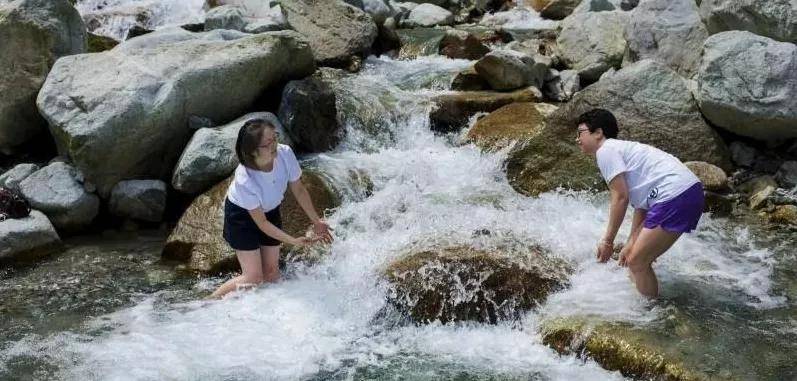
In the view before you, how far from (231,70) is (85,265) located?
317 cm

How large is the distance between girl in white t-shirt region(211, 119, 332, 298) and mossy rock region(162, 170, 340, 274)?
35.7 inches

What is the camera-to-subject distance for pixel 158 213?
28.6 feet

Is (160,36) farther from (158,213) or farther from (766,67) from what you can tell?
(766,67)

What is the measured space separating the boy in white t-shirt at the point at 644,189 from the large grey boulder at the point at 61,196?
5.90m

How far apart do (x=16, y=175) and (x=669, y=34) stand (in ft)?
30.4

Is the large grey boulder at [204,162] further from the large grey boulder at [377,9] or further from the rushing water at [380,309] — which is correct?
the large grey boulder at [377,9]

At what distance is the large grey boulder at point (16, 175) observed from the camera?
8438 mm

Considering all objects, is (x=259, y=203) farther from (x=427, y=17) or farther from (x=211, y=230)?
(x=427, y=17)

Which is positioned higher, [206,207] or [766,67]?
[766,67]

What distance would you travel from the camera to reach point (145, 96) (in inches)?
340

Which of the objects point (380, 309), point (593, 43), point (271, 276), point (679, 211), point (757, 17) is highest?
point (757, 17)

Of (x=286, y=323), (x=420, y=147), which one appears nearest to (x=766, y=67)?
(x=420, y=147)

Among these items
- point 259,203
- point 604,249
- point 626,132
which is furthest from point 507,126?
point 259,203

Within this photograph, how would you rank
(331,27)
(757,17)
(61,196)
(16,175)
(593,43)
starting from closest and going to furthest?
1. (61,196)
2. (16,175)
3. (757,17)
4. (593,43)
5. (331,27)
